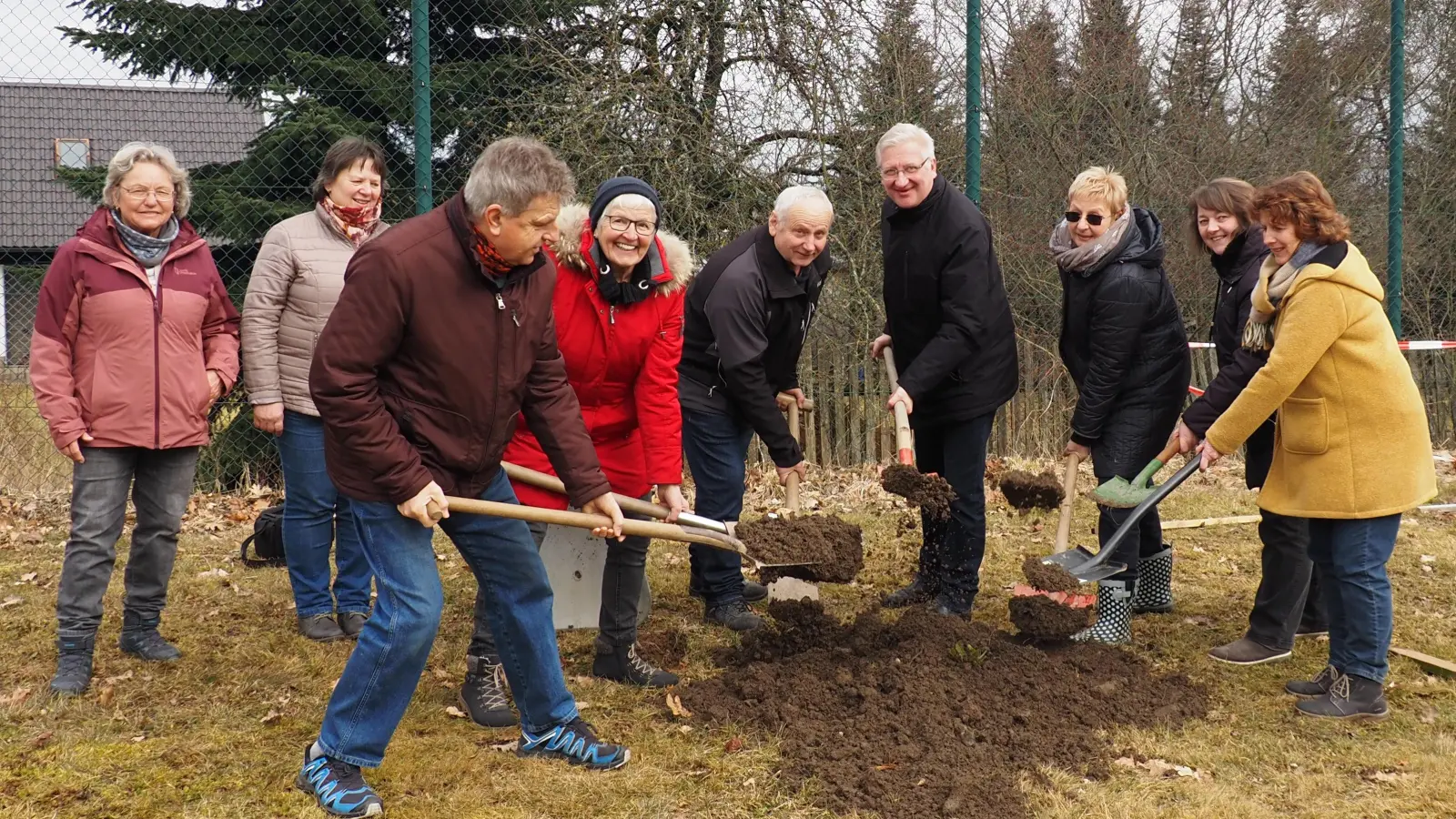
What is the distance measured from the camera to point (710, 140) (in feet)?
27.5

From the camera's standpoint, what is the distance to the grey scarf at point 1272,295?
376 centimetres

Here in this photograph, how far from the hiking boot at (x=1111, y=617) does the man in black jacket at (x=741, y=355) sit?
1.36 m

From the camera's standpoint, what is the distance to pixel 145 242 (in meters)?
4.17

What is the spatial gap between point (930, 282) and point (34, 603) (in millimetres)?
4311

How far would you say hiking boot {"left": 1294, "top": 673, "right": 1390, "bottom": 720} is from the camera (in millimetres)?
3842

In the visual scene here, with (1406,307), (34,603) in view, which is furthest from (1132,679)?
(1406,307)

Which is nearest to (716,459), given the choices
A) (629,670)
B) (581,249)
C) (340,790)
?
(629,670)

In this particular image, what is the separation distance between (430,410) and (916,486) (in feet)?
7.44

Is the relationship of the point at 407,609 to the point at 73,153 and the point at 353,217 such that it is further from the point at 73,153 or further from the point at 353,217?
the point at 73,153

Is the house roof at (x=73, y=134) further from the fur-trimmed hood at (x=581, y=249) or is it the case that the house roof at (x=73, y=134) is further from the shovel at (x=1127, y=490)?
the shovel at (x=1127, y=490)

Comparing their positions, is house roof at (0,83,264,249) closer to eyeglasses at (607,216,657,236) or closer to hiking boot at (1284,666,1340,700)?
eyeglasses at (607,216,657,236)

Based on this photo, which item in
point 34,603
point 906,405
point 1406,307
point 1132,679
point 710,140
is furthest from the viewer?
point 1406,307

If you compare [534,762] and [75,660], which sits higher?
[75,660]

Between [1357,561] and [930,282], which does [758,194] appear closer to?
[930,282]
